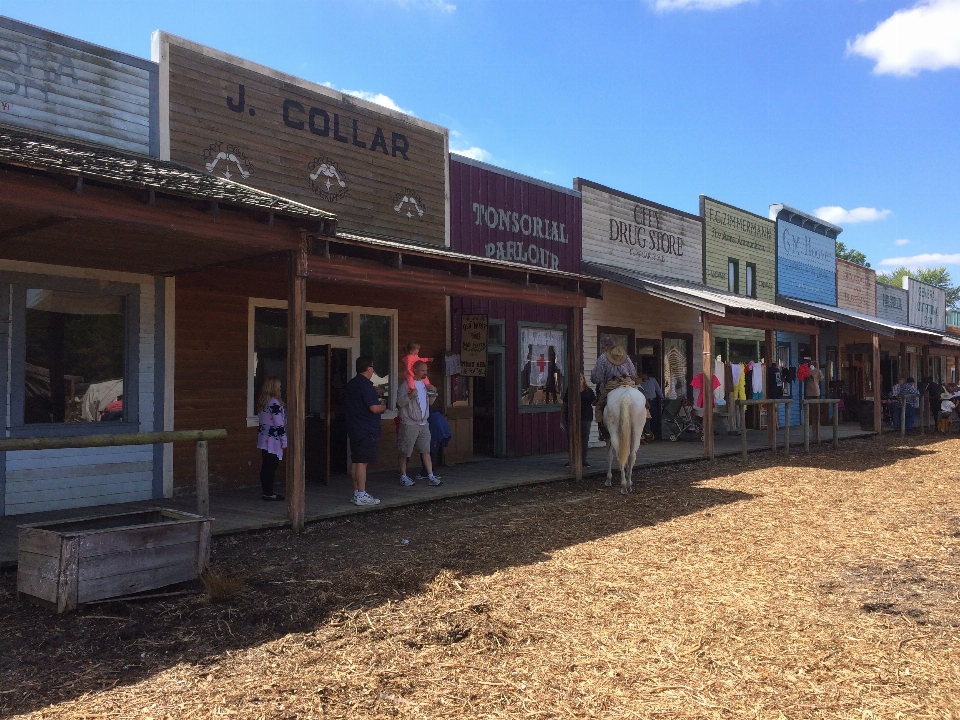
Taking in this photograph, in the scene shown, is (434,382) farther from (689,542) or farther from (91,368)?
(689,542)

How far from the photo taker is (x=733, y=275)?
21203 mm

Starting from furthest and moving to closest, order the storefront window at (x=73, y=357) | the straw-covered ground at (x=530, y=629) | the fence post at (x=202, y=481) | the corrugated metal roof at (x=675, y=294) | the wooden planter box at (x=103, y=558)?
the corrugated metal roof at (x=675, y=294), the storefront window at (x=73, y=357), the fence post at (x=202, y=481), the wooden planter box at (x=103, y=558), the straw-covered ground at (x=530, y=629)

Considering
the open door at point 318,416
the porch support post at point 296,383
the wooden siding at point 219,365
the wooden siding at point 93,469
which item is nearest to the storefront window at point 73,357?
the wooden siding at point 93,469

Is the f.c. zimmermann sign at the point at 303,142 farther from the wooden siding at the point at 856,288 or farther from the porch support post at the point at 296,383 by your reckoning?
the wooden siding at the point at 856,288

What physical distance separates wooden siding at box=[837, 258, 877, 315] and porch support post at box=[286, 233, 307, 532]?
24244 mm

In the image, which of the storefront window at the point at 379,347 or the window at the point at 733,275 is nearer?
the storefront window at the point at 379,347

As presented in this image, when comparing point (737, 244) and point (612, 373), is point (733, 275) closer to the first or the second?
point (737, 244)

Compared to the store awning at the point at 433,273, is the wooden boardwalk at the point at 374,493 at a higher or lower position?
lower

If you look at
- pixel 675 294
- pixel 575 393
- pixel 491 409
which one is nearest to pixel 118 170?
pixel 575 393

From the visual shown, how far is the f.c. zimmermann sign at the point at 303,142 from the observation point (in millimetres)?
9289

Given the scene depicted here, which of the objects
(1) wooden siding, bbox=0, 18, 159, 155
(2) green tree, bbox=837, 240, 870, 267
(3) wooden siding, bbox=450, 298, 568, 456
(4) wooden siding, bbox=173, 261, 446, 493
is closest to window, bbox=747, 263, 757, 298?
(3) wooden siding, bbox=450, 298, 568, 456

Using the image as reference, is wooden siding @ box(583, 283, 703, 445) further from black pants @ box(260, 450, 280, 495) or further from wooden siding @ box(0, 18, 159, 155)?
wooden siding @ box(0, 18, 159, 155)

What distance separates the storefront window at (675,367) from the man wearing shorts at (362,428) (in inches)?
408

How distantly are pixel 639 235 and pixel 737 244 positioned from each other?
5.26m
